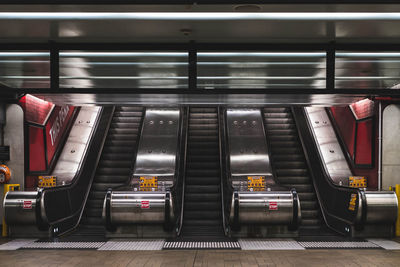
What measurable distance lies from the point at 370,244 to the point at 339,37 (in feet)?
14.3

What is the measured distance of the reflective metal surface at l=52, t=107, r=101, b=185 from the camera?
10.4 meters

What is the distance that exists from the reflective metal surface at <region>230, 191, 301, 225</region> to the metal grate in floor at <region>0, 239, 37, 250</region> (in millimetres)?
3923

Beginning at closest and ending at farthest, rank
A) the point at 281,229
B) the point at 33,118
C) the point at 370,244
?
1. the point at 370,244
2. the point at 281,229
3. the point at 33,118

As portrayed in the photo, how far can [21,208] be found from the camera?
314 inches

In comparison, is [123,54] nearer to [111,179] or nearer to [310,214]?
[111,179]

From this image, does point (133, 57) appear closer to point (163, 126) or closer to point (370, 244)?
point (370, 244)

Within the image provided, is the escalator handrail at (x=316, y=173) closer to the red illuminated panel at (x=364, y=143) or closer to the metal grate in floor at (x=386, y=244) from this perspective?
the metal grate in floor at (x=386, y=244)

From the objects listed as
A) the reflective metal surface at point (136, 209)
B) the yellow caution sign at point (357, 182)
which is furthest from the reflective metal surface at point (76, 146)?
the yellow caution sign at point (357, 182)

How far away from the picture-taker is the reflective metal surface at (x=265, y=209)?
798 cm

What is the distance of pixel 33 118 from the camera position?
31.1 feet

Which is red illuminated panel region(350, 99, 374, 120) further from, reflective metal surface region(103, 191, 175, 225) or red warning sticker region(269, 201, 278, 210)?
reflective metal surface region(103, 191, 175, 225)

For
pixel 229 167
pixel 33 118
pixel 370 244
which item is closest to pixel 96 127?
pixel 33 118

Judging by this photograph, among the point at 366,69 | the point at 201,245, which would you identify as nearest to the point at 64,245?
the point at 201,245

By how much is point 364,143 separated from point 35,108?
7892mm
